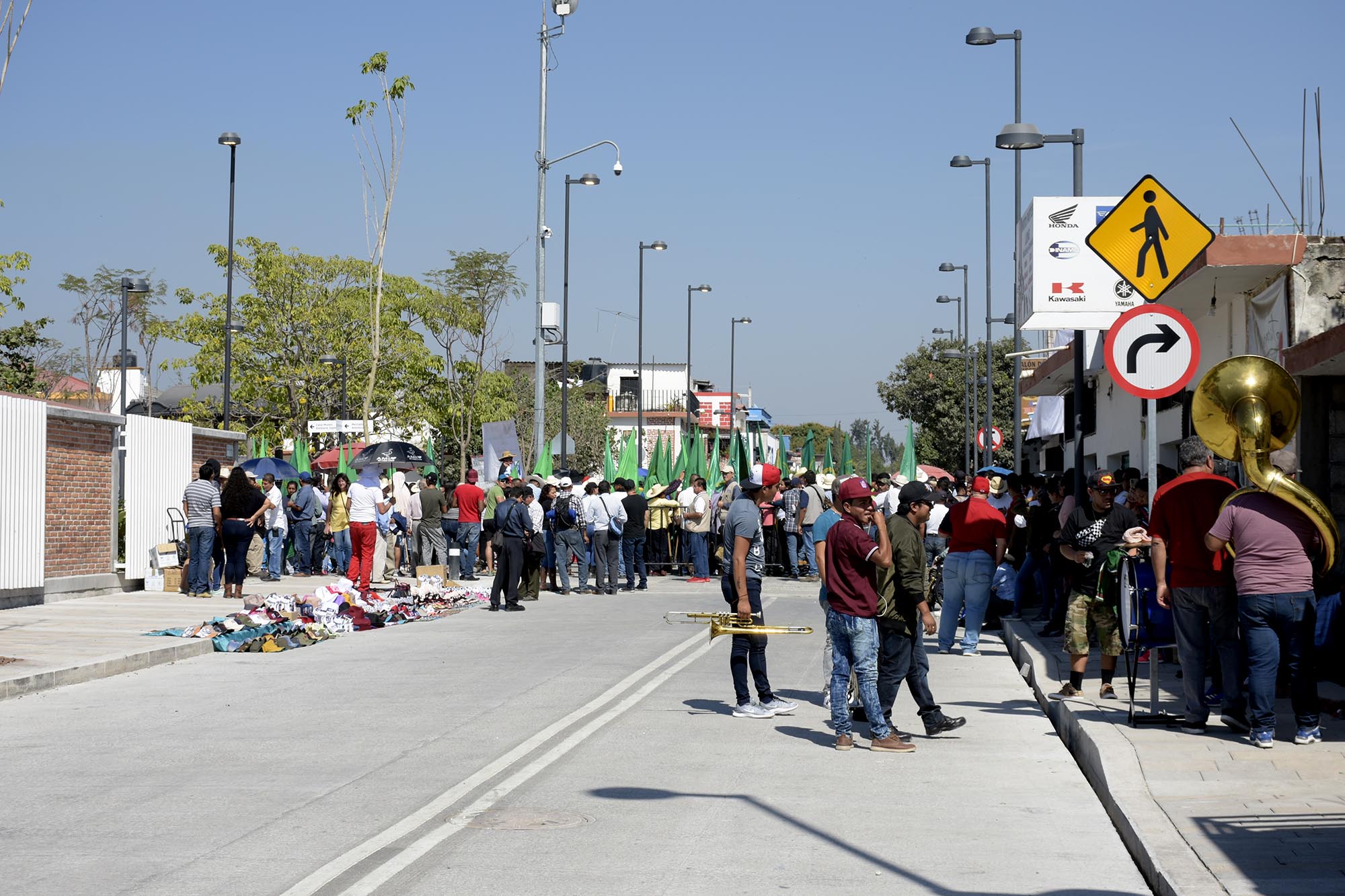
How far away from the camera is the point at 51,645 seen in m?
14.5

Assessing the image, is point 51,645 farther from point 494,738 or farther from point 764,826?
point 764,826

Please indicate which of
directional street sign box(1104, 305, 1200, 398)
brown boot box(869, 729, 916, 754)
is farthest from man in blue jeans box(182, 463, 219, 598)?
directional street sign box(1104, 305, 1200, 398)

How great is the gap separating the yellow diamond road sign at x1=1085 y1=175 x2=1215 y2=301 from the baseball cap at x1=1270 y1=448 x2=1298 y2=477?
1284mm

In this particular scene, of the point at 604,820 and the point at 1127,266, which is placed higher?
the point at 1127,266

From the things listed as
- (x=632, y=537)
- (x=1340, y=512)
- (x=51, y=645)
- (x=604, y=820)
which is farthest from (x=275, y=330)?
(x=604, y=820)

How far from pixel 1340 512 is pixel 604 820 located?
9.80m

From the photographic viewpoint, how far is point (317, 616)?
1758 cm

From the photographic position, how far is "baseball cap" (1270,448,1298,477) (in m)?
8.90

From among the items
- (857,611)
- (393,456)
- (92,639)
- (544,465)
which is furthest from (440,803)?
(393,456)

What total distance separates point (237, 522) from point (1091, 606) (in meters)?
14.0

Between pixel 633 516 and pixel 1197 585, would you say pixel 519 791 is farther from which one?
pixel 633 516

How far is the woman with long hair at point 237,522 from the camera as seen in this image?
21156 millimetres

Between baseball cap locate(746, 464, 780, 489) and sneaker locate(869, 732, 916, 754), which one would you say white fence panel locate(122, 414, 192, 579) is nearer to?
baseball cap locate(746, 464, 780, 489)

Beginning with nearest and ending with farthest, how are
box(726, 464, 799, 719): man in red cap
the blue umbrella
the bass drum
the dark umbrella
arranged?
the bass drum
box(726, 464, 799, 719): man in red cap
the blue umbrella
the dark umbrella
